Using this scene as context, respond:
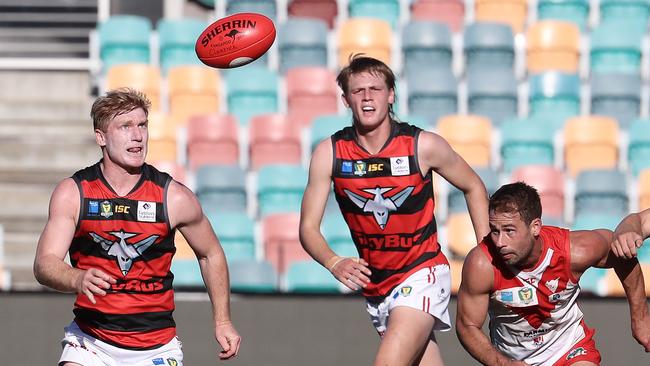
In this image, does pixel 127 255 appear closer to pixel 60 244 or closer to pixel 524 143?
pixel 60 244

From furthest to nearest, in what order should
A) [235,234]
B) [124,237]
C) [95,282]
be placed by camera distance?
[235,234], [124,237], [95,282]

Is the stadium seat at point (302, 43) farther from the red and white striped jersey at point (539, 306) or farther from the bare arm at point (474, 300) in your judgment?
the bare arm at point (474, 300)

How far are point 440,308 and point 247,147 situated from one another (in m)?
5.63

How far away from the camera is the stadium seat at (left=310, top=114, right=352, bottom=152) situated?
11.7m

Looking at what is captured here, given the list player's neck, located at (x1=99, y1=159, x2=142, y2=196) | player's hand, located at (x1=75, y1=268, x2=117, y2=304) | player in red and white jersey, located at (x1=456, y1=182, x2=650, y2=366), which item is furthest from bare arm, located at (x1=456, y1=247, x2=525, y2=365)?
player's hand, located at (x1=75, y1=268, x2=117, y2=304)

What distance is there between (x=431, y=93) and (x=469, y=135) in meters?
0.75

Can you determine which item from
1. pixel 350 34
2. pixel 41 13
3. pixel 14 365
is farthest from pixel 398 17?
pixel 14 365

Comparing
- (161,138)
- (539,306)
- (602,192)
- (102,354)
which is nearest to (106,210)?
(102,354)

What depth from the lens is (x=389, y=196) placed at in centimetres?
662

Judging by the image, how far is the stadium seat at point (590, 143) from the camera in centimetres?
1200

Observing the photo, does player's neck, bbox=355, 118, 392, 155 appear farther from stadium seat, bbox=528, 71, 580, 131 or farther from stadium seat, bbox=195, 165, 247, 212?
stadium seat, bbox=528, 71, 580, 131

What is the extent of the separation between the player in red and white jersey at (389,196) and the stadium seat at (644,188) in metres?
4.96

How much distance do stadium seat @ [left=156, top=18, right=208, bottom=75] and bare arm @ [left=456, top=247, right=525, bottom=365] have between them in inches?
282

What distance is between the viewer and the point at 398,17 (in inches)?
533
